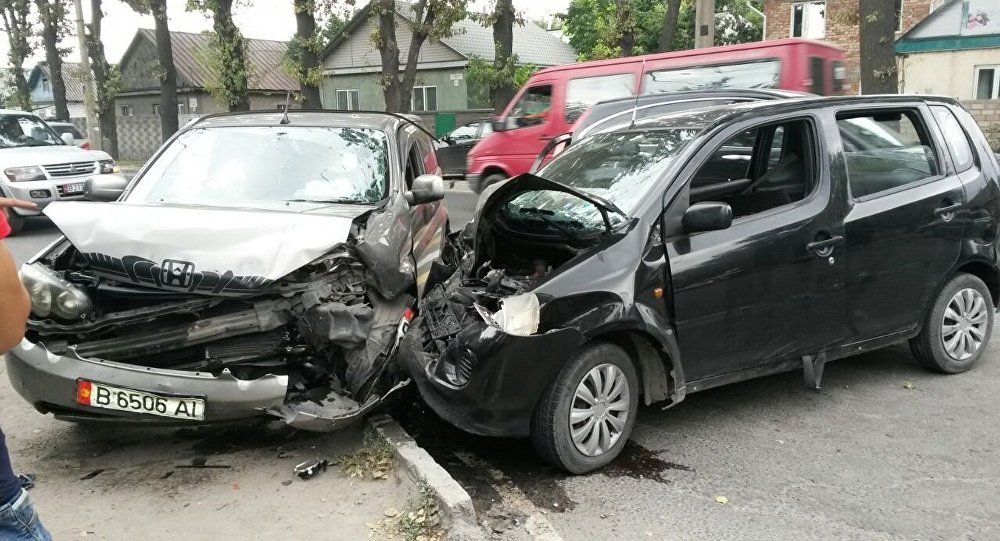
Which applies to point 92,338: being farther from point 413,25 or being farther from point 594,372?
point 413,25

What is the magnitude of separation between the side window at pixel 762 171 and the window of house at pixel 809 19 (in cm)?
2559

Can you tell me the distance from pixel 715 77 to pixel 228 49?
629 inches

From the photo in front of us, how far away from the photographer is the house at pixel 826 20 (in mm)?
26719

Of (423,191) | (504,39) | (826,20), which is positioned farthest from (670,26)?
(423,191)

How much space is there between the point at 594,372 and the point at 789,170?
209cm

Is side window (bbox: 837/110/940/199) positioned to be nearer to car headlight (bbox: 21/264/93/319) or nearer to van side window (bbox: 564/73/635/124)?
car headlight (bbox: 21/264/93/319)

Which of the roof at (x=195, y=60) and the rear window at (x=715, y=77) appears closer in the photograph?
the rear window at (x=715, y=77)

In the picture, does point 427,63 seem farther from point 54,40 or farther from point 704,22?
point 704,22

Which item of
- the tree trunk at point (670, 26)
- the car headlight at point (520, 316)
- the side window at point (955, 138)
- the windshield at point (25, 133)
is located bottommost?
the car headlight at point (520, 316)

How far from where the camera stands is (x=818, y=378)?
15.0 ft

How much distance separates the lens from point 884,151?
5012 millimetres

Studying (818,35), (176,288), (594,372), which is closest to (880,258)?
(594,372)

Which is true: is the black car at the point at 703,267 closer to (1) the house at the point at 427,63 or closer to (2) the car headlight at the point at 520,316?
(2) the car headlight at the point at 520,316

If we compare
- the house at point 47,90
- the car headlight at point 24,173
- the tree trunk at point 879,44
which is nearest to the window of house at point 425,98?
the car headlight at point 24,173
